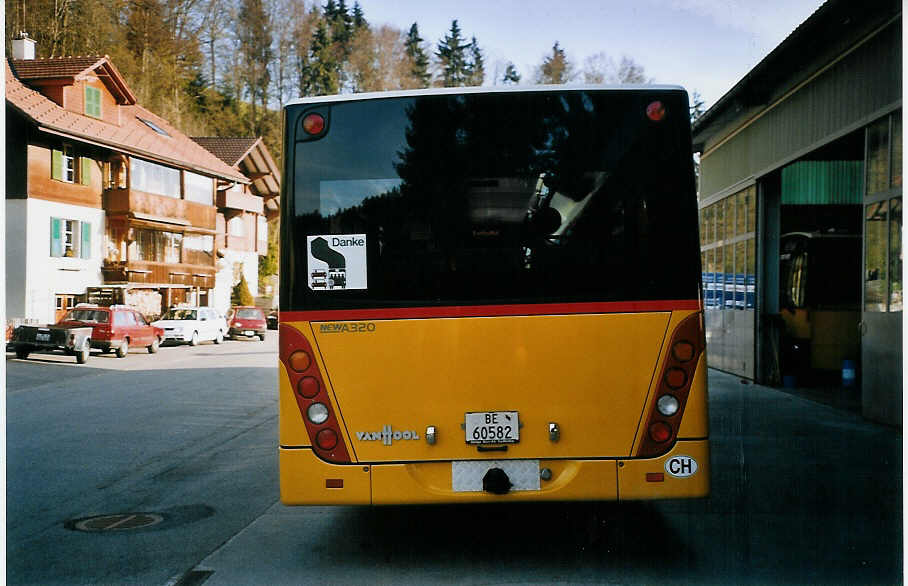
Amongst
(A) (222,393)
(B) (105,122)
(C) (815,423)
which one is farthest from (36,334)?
(C) (815,423)

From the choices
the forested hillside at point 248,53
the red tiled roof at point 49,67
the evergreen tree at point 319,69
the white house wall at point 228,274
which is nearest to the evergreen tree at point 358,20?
the forested hillside at point 248,53

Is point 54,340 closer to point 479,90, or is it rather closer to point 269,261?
point 479,90

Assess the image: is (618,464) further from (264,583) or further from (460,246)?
(264,583)

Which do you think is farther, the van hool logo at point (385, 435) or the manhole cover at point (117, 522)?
the manhole cover at point (117, 522)

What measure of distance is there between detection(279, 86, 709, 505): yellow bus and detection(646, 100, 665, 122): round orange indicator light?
0.01 m

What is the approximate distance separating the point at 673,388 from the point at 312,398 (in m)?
2.10

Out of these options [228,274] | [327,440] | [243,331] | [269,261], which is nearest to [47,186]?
[243,331]

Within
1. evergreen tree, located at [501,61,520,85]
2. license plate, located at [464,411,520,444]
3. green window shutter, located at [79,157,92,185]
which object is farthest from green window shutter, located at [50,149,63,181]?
license plate, located at [464,411,520,444]

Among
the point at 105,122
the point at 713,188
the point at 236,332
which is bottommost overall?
the point at 236,332

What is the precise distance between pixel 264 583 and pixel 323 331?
1472 mm

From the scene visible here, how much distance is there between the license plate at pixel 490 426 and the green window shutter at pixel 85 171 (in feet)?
131

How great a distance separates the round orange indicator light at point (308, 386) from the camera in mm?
5641

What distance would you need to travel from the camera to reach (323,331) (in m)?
5.62

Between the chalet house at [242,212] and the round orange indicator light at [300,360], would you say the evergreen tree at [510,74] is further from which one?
the round orange indicator light at [300,360]
